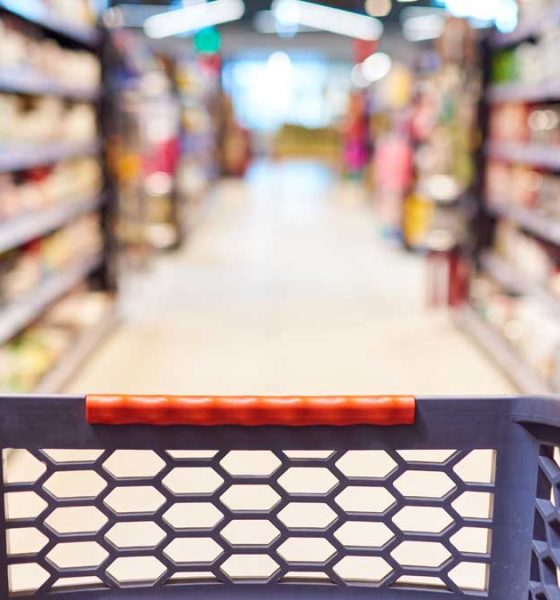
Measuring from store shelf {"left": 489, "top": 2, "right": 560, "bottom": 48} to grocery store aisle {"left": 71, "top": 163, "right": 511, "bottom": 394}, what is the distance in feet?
5.97

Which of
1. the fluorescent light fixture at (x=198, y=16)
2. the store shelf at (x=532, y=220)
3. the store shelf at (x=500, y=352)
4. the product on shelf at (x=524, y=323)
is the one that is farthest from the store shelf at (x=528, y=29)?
the fluorescent light fixture at (x=198, y=16)

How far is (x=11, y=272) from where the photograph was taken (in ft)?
12.7

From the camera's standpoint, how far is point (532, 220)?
4.40 meters

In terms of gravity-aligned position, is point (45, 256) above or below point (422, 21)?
below

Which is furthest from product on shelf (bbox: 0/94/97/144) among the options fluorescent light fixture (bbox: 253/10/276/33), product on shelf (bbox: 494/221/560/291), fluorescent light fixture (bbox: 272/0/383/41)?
fluorescent light fixture (bbox: 253/10/276/33)

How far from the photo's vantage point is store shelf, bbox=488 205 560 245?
4.09 meters

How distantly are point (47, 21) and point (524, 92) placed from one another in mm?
2551

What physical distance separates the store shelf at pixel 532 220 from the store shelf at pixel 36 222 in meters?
2.50

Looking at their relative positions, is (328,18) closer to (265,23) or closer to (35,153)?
(265,23)

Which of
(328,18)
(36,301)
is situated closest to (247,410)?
(36,301)

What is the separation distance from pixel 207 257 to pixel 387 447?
6.85 metres

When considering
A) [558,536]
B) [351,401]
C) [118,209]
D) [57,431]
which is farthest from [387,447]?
[118,209]

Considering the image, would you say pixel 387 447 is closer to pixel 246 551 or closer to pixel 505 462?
pixel 505 462

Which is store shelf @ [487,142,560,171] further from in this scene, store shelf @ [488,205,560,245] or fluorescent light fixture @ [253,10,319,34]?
fluorescent light fixture @ [253,10,319,34]
